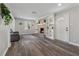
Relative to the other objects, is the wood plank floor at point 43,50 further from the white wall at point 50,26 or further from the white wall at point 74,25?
the white wall at point 50,26

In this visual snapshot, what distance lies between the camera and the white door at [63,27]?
752cm

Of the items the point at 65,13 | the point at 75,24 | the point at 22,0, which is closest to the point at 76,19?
the point at 75,24

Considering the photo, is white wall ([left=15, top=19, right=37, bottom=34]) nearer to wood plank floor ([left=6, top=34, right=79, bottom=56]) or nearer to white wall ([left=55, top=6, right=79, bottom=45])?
wood plank floor ([left=6, top=34, right=79, bottom=56])

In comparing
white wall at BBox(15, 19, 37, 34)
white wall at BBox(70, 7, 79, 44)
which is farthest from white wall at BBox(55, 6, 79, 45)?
white wall at BBox(15, 19, 37, 34)

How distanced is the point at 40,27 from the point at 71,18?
10.7 m

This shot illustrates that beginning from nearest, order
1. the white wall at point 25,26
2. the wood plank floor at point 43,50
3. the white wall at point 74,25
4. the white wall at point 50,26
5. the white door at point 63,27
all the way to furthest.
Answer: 1. the wood plank floor at point 43,50
2. the white wall at point 74,25
3. the white door at point 63,27
4. the white wall at point 50,26
5. the white wall at point 25,26

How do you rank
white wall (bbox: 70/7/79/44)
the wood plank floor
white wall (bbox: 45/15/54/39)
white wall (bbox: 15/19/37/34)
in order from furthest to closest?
white wall (bbox: 15/19/37/34) → white wall (bbox: 45/15/54/39) → white wall (bbox: 70/7/79/44) → the wood plank floor

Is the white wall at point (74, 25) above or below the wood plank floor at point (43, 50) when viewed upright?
above

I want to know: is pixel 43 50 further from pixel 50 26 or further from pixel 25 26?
pixel 25 26

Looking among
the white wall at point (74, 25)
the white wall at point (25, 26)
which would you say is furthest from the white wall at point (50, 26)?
the white wall at point (25, 26)

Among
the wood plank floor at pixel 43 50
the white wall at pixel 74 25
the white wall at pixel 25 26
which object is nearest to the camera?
the wood plank floor at pixel 43 50

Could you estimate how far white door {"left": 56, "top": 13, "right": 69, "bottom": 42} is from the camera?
752 centimetres

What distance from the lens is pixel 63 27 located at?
26.4 feet

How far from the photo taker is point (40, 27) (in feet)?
57.5
